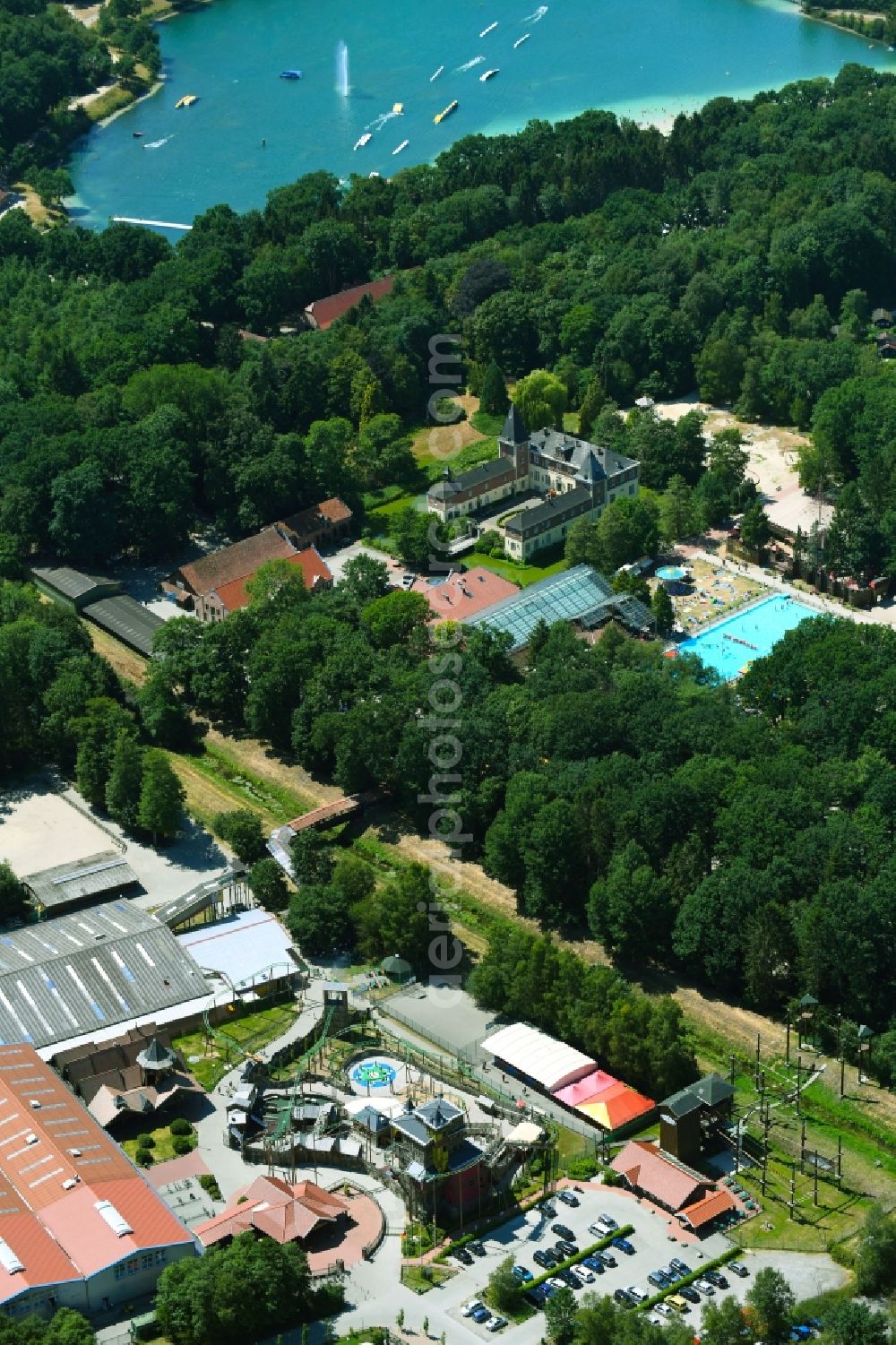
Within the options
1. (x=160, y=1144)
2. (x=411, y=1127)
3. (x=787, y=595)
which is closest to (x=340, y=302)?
(x=787, y=595)

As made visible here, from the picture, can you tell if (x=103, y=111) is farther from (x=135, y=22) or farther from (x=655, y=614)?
(x=655, y=614)

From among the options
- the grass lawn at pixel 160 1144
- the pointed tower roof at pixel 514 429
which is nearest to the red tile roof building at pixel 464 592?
the pointed tower roof at pixel 514 429

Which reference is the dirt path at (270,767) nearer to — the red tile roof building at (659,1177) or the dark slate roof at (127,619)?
the dark slate roof at (127,619)

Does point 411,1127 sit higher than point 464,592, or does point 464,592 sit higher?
point 411,1127

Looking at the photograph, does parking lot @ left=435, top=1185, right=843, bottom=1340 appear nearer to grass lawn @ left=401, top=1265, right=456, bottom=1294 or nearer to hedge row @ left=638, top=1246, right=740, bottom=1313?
hedge row @ left=638, top=1246, right=740, bottom=1313

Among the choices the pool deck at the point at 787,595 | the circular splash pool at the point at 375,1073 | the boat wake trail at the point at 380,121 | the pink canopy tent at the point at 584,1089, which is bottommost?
the pool deck at the point at 787,595

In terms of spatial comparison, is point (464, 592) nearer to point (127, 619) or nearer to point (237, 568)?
point (237, 568)
